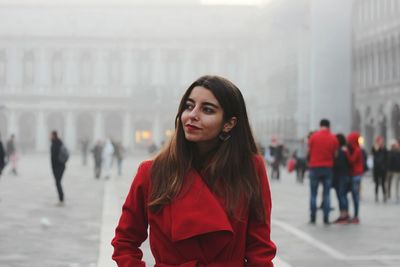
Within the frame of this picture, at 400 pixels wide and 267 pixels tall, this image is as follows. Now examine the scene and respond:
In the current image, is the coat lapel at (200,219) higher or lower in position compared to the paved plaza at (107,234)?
higher

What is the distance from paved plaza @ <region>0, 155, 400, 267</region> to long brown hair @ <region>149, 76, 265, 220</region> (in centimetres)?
477

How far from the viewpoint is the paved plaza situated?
25.9 feet

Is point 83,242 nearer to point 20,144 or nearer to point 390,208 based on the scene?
point 390,208

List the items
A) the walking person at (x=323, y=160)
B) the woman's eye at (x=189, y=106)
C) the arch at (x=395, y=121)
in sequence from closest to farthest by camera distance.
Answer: the woman's eye at (x=189, y=106), the walking person at (x=323, y=160), the arch at (x=395, y=121)

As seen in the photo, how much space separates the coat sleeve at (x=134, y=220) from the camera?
109 inches

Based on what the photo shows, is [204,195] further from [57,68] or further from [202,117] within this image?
[57,68]

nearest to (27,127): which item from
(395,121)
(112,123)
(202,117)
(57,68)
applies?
(57,68)

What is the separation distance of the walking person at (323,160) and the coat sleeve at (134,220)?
8413 mm

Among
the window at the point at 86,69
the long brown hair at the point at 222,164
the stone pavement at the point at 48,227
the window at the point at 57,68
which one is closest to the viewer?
the long brown hair at the point at 222,164

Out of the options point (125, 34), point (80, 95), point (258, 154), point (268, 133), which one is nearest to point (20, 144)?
point (80, 95)

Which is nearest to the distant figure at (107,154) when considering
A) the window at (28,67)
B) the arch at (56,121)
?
the arch at (56,121)

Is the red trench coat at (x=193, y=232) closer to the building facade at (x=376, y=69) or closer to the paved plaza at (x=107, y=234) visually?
the paved plaza at (x=107, y=234)

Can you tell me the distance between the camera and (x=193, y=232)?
2592mm

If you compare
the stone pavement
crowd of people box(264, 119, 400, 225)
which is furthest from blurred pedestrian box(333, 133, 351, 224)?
the stone pavement
